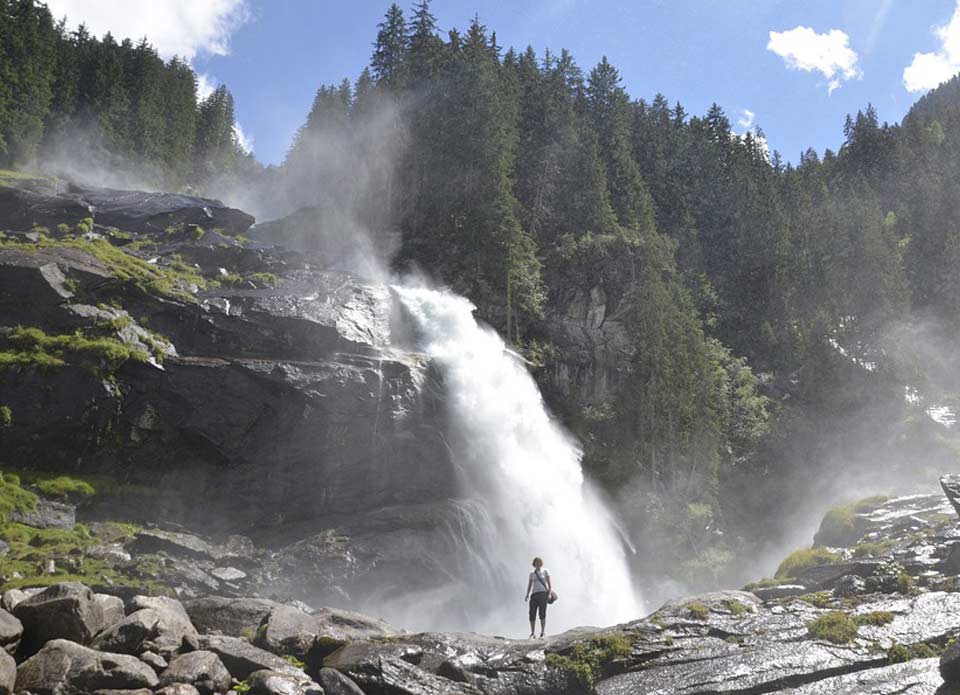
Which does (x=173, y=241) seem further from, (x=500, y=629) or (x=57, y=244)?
(x=500, y=629)

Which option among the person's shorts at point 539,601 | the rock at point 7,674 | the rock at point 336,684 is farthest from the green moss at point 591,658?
the rock at point 7,674

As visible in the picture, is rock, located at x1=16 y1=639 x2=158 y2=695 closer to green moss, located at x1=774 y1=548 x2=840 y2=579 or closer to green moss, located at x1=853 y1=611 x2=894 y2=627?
green moss, located at x1=853 y1=611 x2=894 y2=627

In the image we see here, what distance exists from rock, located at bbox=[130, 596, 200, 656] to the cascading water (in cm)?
1234

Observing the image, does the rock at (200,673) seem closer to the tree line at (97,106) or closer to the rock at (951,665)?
the rock at (951,665)

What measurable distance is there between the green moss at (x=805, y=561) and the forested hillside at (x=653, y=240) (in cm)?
1097

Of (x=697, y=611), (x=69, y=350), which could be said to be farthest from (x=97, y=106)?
(x=697, y=611)

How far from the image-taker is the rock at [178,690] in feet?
36.3

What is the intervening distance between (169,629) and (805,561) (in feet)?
62.1

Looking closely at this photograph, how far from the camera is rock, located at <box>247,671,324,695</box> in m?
11.6

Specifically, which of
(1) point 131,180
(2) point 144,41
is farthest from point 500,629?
(2) point 144,41

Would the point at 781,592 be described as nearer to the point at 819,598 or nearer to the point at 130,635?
the point at 819,598

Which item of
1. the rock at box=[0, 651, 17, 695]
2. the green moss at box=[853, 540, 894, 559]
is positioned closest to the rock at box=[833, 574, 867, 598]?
the green moss at box=[853, 540, 894, 559]

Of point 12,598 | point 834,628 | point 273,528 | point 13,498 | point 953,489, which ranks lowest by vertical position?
point 834,628

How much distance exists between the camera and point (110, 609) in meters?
13.4
